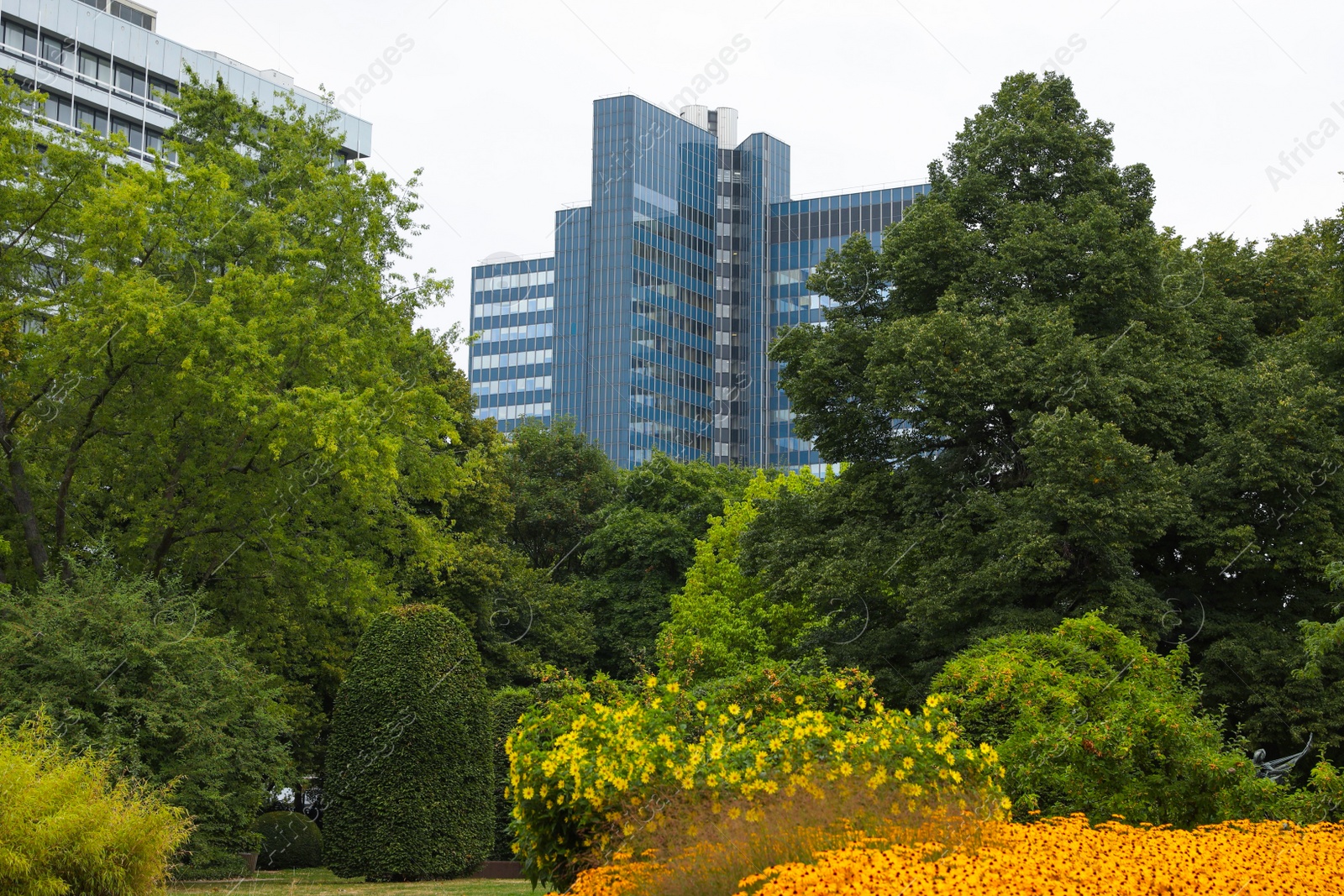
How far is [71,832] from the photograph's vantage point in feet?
37.0

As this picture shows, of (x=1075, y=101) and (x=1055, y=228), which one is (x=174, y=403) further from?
(x=1075, y=101)

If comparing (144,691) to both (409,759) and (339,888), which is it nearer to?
(339,888)

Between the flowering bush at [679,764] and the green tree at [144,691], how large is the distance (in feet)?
21.9

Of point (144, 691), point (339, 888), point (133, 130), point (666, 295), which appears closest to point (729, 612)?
point (339, 888)

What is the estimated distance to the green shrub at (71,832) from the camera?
1092 cm

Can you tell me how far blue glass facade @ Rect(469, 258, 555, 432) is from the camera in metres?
112

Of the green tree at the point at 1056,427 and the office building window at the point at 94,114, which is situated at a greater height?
the office building window at the point at 94,114

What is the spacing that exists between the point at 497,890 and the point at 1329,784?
10.5m

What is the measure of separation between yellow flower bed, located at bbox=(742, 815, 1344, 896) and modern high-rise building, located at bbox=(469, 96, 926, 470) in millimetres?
96229

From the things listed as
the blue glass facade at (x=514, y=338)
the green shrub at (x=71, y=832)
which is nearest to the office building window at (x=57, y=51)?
the blue glass facade at (x=514, y=338)

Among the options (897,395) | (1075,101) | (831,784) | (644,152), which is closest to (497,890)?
(831,784)

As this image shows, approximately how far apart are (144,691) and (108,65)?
66.3 m

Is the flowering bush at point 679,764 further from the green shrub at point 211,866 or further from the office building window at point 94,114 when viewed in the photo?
the office building window at point 94,114

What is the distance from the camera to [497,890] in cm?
1706
